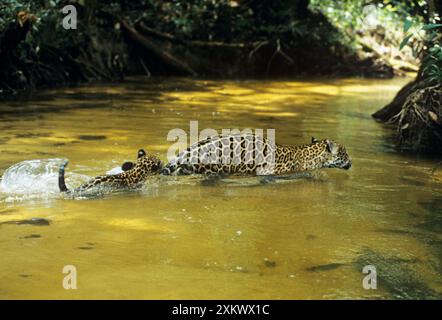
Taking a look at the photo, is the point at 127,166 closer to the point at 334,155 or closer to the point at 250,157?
the point at 250,157

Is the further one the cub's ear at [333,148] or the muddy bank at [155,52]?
the muddy bank at [155,52]

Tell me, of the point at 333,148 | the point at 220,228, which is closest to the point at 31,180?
the point at 220,228

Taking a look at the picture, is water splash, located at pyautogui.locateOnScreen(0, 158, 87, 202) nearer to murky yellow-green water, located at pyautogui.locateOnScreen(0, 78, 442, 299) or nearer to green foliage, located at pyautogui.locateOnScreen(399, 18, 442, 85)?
murky yellow-green water, located at pyautogui.locateOnScreen(0, 78, 442, 299)

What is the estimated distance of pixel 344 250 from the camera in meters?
5.29

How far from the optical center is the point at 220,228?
227 inches

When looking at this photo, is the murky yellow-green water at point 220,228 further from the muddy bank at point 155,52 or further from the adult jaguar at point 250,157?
the muddy bank at point 155,52

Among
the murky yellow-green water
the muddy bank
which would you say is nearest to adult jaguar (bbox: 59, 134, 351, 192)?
the murky yellow-green water

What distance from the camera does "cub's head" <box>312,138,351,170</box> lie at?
320 inches

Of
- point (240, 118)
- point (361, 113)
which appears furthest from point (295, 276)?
point (361, 113)

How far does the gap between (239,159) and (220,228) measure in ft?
6.96

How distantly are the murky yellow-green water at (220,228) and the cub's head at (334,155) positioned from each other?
5.2 inches

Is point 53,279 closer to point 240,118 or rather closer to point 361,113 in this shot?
point 240,118

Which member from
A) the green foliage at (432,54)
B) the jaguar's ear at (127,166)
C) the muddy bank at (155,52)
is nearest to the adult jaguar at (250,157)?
the jaguar's ear at (127,166)

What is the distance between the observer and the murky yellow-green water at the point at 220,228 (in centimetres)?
454
